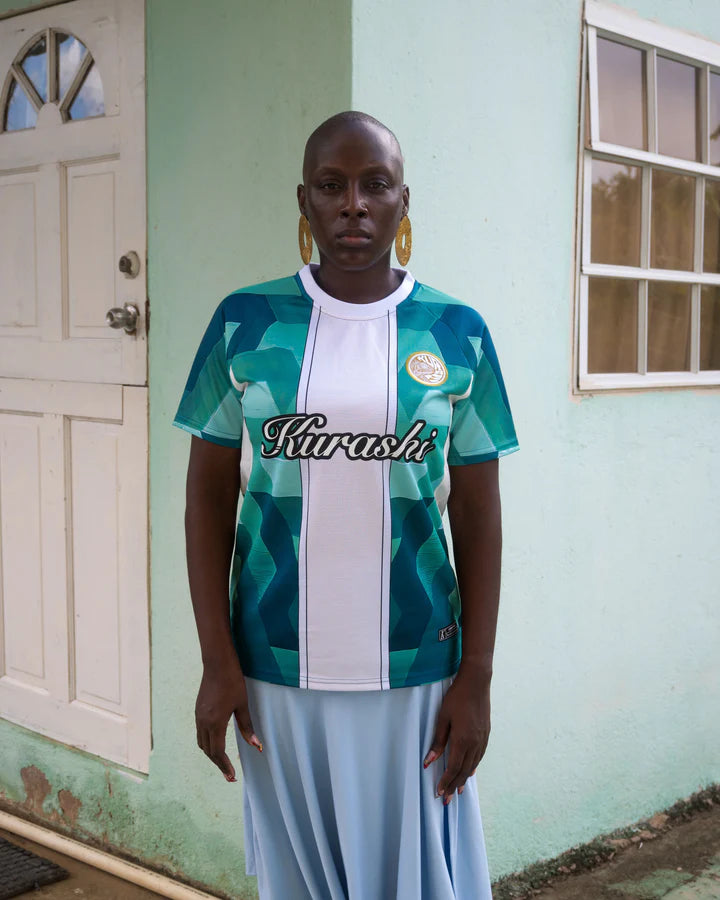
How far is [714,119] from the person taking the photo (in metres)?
3.78

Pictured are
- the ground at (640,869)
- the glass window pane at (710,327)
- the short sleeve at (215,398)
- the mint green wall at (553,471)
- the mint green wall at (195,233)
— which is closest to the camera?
the short sleeve at (215,398)

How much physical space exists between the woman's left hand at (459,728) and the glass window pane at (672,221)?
210 centimetres

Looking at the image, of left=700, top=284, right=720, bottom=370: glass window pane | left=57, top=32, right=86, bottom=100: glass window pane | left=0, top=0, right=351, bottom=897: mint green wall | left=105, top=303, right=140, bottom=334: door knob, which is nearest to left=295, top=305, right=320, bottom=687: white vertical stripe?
left=0, top=0, right=351, bottom=897: mint green wall

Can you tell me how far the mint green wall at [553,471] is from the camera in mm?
2877

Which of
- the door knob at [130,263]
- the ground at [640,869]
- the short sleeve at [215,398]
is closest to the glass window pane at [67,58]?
the door knob at [130,263]

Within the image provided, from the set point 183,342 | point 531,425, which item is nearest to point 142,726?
point 183,342

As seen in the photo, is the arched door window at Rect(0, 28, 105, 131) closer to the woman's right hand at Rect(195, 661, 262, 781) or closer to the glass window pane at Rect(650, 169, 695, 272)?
the glass window pane at Rect(650, 169, 695, 272)

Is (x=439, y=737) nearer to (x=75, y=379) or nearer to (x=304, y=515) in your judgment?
(x=304, y=515)

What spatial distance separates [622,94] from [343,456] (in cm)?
213

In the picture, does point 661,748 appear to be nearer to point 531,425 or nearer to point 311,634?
point 531,425

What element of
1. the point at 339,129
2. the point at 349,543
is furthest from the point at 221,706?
the point at 339,129

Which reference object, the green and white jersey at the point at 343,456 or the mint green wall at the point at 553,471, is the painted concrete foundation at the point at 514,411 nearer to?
the mint green wall at the point at 553,471

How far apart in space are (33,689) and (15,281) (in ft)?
4.36

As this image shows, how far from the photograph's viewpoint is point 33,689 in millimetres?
3668
